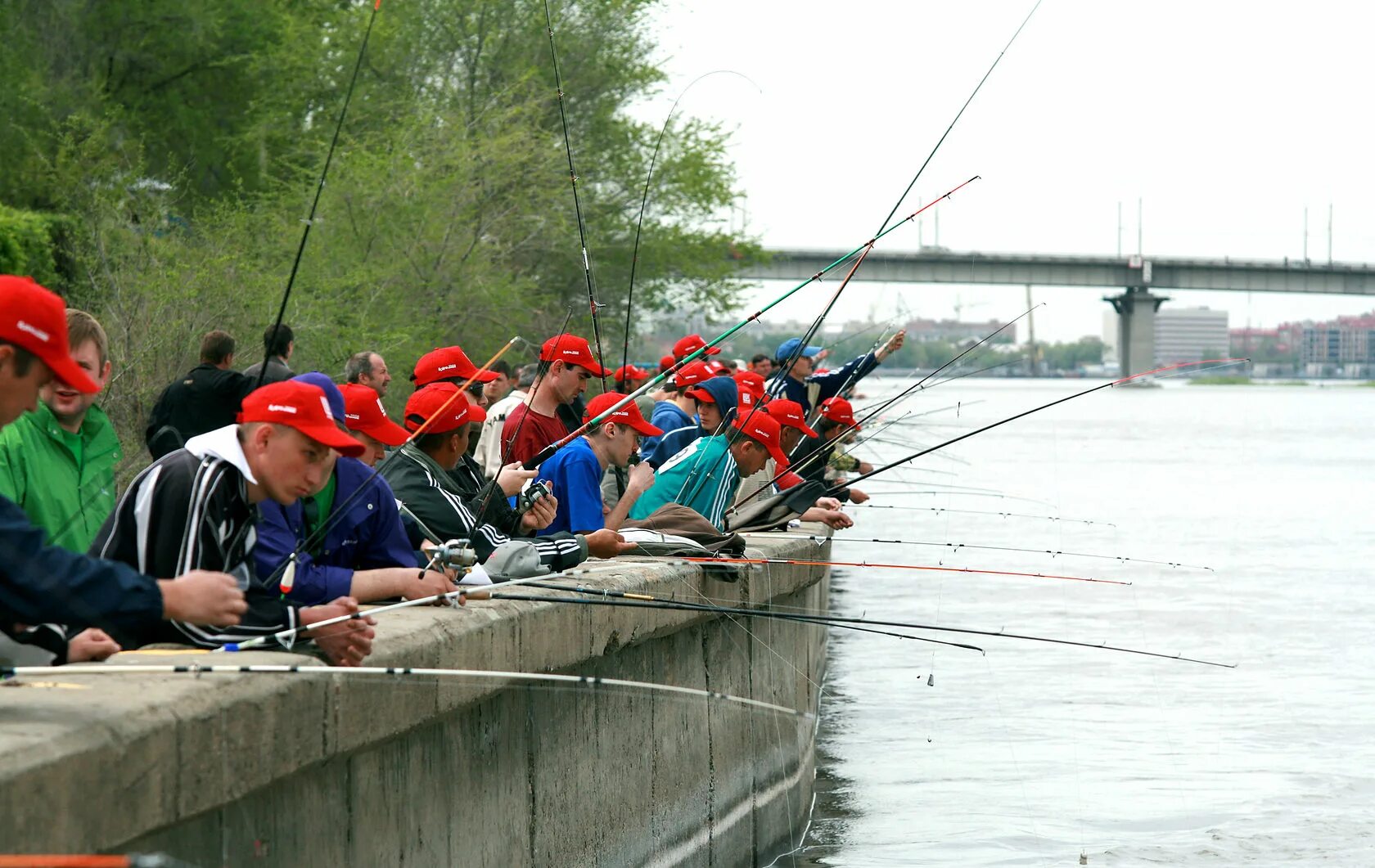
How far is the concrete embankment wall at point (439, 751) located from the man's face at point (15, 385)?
1.84 feet

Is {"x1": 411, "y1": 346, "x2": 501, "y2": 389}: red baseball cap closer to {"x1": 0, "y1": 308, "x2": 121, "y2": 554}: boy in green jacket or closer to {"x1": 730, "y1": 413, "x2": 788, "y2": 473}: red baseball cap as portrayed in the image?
{"x1": 730, "y1": 413, "x2": 788, "y2": 473}: red baseball cap

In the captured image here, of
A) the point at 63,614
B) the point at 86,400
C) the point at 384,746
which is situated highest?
the point at 86,400

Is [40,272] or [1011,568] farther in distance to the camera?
[1011,568]

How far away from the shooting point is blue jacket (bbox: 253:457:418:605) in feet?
15.6

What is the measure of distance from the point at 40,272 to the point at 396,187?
5.70 meters

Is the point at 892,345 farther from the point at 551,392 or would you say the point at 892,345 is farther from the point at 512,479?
the point at 512,479

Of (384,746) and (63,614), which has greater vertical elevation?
(63,614)

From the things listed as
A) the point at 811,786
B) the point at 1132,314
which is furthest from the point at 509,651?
the point at 1132,314

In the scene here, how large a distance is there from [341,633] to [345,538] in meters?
0.92

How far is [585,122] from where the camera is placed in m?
32.5

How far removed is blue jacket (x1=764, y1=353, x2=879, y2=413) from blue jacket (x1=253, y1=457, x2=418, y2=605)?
7.62m

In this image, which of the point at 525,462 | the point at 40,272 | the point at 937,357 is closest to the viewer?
the point at 525,462

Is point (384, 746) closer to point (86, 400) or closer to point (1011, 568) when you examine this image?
point (86, 400)

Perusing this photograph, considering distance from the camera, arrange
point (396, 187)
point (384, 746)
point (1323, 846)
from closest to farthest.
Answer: point (384, 746), point (1323, 846), point (396, 187)
